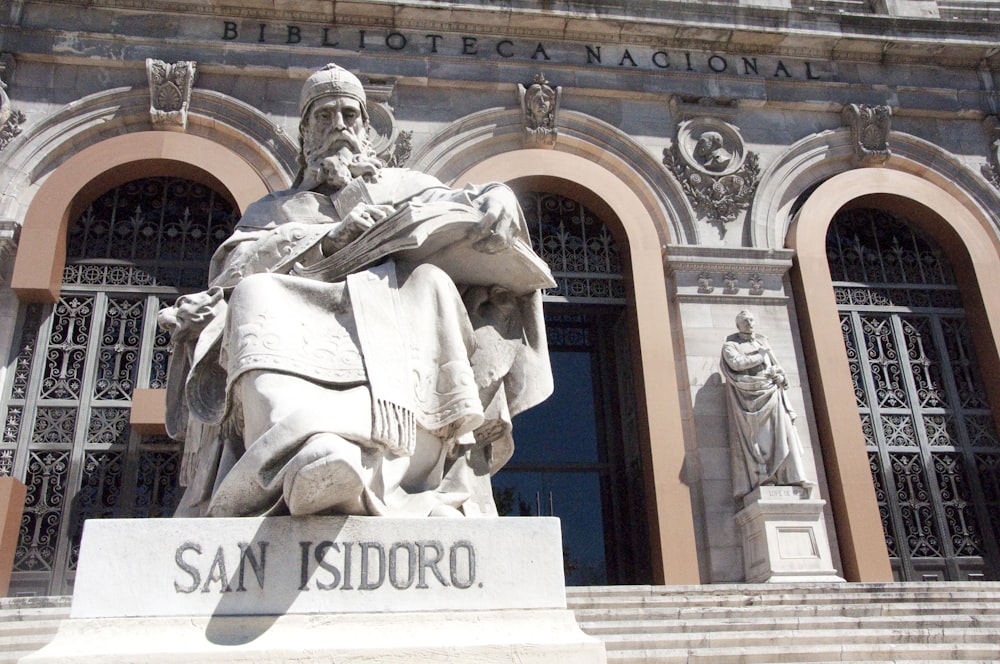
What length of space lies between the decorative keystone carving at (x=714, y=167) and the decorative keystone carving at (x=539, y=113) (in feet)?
5.55

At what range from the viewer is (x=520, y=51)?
44.4 ft

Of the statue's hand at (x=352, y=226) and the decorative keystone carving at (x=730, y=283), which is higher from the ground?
the decorative keystone carving at (x=730, y=283)

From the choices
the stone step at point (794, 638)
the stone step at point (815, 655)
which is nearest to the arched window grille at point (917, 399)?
the stone step at point (794, 638)

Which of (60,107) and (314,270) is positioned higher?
(60,107)

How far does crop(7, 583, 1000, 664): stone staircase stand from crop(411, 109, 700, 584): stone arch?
337cm

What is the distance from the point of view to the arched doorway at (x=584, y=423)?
11.8 meters

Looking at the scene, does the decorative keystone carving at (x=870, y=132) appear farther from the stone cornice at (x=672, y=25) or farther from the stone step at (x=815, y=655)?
the stone step at (x=815, y=655)

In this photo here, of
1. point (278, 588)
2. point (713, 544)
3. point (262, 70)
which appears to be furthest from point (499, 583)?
point (262, 70)

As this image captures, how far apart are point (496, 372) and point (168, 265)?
855 centimetres

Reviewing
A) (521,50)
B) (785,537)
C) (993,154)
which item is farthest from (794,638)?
(993,154)

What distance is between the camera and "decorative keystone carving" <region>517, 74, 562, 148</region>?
13.0 metres

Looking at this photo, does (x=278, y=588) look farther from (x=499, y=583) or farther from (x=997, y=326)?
(x=997, y=326)

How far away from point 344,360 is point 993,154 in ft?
43.0

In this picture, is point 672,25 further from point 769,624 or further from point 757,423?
point 769,624
